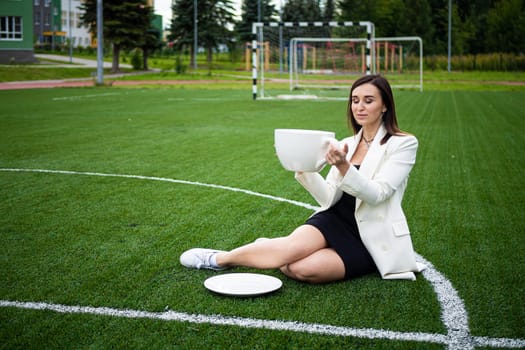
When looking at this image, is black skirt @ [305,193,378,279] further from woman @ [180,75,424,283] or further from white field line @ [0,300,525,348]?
white field line @ [0,300,525,348]

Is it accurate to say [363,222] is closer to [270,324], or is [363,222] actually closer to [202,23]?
[270,324]

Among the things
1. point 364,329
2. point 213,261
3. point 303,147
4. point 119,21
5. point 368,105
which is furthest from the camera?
point 119,21

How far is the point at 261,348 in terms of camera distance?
2611 mm

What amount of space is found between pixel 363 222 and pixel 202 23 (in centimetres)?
5306

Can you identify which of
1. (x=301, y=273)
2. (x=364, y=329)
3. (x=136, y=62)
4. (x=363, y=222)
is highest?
(x=136, y=62)

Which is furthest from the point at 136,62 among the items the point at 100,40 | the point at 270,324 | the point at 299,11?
the point at 270,324

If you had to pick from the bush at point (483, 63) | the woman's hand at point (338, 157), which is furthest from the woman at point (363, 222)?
the bush at point (483, 63)

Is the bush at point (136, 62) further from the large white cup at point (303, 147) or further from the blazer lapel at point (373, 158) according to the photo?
the large white cup at point (303, 147)

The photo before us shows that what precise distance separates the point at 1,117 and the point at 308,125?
242 inches

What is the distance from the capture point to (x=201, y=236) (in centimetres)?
442

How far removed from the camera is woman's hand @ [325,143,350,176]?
117 inches

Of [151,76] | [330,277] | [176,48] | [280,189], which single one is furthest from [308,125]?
[176,48]

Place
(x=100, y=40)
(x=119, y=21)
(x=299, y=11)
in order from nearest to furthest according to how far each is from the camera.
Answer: (x=100, y=40) → (x=119, y=21) → (x=299, y=11)

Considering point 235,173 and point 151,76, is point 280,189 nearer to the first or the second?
point 235,173
